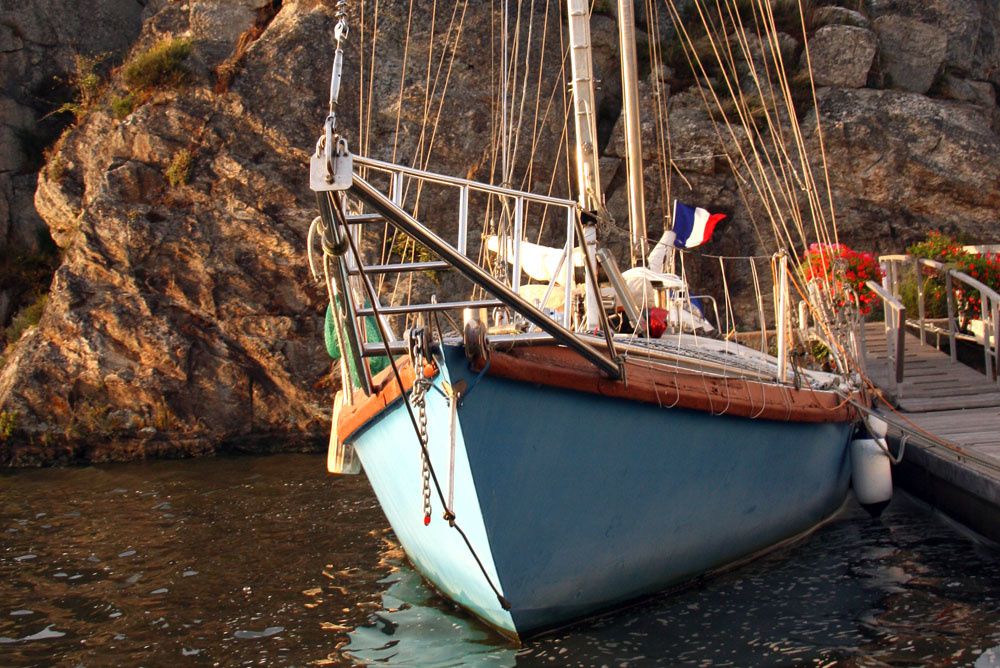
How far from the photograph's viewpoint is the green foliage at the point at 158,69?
14.6 m

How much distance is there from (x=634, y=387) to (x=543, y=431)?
0.59 meters

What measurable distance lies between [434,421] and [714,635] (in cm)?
200

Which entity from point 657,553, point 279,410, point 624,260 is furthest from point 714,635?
point 624,260

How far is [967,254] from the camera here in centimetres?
1155

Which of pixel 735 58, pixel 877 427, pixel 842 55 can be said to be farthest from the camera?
pixel 735 58

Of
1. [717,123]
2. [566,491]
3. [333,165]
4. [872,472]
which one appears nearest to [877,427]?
[872,472]

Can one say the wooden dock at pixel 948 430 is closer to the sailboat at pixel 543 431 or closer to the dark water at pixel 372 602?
the dark water at pixel 372 602

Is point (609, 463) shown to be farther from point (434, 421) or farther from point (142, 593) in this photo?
point (142, 593)

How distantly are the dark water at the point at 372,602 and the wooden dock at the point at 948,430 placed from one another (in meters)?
0.24

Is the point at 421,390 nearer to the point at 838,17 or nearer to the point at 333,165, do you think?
the point at 333,165

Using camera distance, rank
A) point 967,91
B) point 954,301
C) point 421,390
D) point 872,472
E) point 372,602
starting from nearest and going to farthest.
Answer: point 421,390 → point 372,602 → point 872,472 → point 954,301 → point 967,91

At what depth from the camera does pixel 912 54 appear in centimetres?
1719

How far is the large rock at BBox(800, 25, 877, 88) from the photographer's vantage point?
16.7 meters

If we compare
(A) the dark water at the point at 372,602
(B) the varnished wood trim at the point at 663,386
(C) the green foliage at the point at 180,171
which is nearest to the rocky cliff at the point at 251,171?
(C) the green foliage at the point at 180,171
